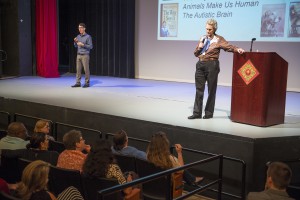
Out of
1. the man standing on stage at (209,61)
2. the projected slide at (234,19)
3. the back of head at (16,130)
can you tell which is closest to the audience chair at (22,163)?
the back of head at (16,130)

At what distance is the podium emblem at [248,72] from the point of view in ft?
15.1

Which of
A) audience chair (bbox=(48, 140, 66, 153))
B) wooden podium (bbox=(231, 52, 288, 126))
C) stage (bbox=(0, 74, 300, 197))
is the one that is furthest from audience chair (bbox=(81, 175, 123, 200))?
wooden podium (bbox=(231, 52, 288, 126))

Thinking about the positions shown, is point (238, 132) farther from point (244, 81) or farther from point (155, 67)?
point (155, 67)

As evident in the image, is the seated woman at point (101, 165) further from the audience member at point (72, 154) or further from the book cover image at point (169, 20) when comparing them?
the book cover image at point (169, 20)

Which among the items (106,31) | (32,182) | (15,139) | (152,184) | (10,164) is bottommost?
(152,184)

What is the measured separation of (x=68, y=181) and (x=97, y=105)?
3.30m

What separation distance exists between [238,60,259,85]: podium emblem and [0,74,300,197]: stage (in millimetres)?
546

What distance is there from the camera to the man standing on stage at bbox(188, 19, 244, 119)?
4910 millimetres

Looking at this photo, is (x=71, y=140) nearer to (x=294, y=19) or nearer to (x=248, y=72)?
(x=248, y=72)

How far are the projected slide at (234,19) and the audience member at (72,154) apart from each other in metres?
5.53

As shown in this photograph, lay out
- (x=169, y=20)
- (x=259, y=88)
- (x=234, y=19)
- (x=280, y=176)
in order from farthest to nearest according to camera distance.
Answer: (x=169, y=20), (x=234, y=19), (x=259, y=88), (x=280, y=176)

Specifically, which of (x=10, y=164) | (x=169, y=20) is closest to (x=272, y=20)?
(x=169, y=20)

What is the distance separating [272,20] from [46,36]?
19.1 ft

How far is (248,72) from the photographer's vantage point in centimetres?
466
